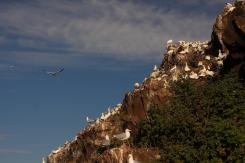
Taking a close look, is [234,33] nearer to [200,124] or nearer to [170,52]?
[200,124]

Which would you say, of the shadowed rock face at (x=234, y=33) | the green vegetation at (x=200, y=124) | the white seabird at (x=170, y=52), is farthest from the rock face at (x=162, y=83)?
the white seabird at (x=170, y=52)

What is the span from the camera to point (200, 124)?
61.3 metres

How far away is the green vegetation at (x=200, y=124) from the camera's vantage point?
55938mm

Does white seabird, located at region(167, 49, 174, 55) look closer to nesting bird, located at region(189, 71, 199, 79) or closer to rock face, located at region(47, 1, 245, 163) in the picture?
rock face, located at region(47, 1, 245, 163)

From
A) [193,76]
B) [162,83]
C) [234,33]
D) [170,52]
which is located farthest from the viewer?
[170,52]

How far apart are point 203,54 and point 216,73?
32.3ft

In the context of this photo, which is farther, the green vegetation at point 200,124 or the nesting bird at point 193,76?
the nesting bird at point 193,76

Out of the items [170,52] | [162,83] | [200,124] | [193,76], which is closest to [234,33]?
[193,76]

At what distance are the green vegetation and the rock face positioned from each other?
213 cm

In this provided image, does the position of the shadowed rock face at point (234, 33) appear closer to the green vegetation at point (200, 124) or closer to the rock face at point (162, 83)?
the rock face at point (162, 83)

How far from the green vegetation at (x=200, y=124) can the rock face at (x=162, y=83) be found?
2.13 meters

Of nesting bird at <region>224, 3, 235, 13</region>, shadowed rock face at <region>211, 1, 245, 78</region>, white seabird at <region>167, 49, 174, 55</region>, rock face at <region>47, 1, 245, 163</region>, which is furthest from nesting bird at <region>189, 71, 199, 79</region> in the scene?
white seabird at <region>167, 49, 174, 55</region>

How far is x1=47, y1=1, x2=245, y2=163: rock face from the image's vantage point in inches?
2672

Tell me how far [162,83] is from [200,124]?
1435cm
